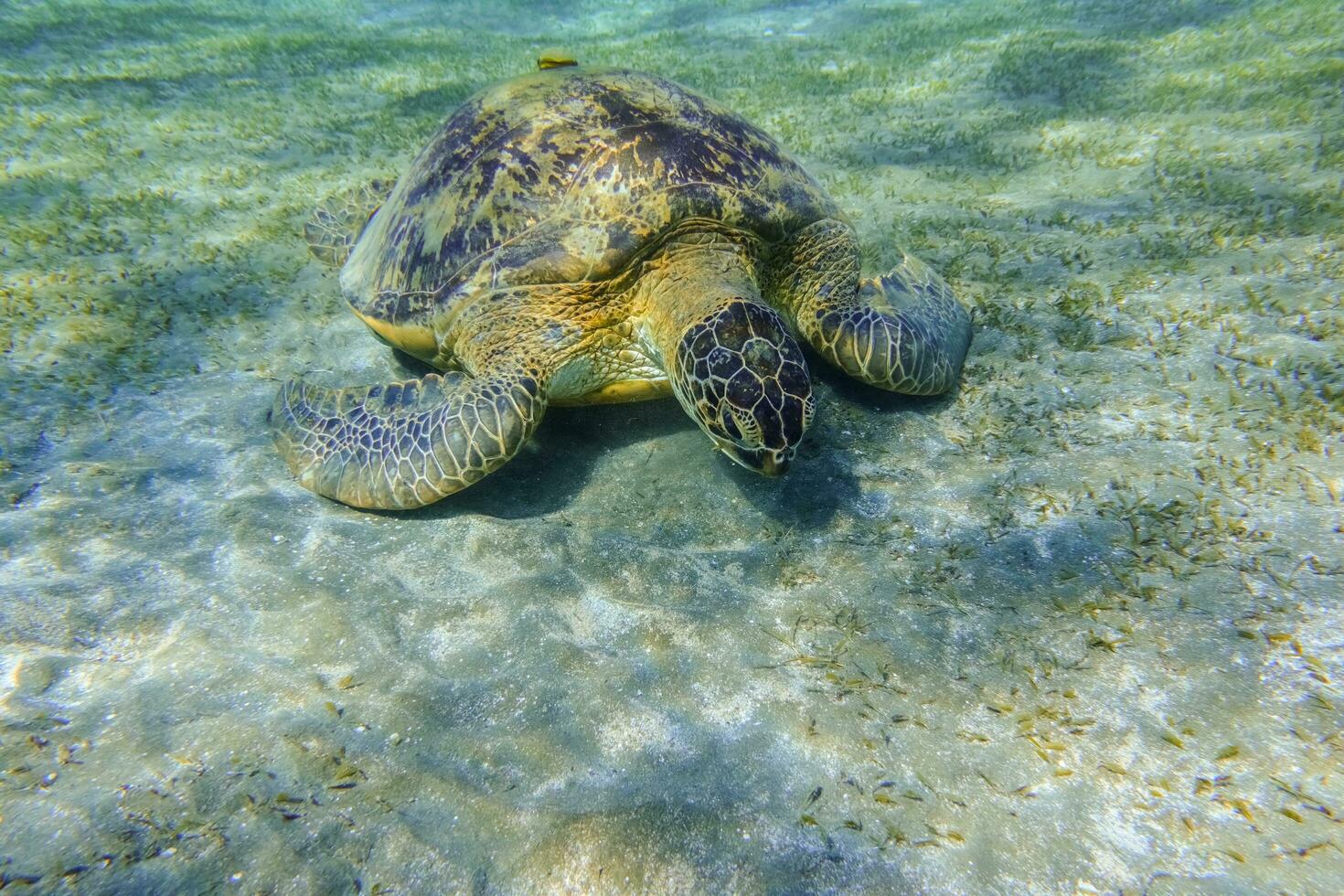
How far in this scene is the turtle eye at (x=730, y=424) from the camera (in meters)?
2.87

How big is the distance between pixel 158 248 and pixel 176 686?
4731 millimetres

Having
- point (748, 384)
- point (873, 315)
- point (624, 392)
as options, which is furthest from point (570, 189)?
point (873, 315)

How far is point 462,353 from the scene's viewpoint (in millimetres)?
3680

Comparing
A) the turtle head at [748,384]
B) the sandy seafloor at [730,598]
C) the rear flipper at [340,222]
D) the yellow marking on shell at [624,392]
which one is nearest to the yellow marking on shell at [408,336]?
the sandy seafloor at [730,598]

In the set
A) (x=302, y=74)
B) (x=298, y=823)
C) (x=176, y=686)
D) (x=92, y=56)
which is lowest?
(x=298, y=823)

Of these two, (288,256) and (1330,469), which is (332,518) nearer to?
(288,256)

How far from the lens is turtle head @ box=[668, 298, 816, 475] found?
2.81 m

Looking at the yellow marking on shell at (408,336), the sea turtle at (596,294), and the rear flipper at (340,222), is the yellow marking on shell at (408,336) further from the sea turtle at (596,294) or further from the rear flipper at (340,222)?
the rear flipper at (340,222)

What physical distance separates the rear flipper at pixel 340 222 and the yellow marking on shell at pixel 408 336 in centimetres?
151

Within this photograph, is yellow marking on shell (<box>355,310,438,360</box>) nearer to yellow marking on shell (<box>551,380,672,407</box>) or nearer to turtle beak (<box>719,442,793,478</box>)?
yellow marking on shell (<box>551,380,672,407</box>)

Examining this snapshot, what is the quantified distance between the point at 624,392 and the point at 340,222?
3459mm

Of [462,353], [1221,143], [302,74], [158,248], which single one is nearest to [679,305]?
[462,353]

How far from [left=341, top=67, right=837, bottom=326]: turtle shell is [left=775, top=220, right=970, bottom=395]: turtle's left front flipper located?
0.78ft

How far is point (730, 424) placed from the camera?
2.88 metres
